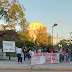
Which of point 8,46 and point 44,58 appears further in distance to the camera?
point 8,46

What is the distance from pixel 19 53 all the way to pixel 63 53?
489 cm

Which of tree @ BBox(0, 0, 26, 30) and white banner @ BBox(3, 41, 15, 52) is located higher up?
tree @ BBox(0, 0, 26, 30)

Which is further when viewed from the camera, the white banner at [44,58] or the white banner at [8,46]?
the white banner at [8,46]

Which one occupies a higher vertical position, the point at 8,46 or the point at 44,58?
the point at 8,46

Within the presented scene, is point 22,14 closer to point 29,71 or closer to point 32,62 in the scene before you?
point 32,62

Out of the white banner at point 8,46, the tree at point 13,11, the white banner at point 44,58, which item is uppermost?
the tree at point 13,11

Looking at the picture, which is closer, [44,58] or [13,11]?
[44,58]

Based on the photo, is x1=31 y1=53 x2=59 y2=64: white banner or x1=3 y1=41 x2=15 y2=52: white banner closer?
x1=31 y1=53 x2=59 y2=64: white banner

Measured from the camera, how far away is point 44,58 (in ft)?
53.1

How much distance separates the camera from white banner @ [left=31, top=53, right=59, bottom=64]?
15.7m

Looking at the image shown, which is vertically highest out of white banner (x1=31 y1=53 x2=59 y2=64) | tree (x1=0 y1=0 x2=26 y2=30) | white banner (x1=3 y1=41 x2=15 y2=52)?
tree (x1=0 y1=0 x2=26 y2=30)

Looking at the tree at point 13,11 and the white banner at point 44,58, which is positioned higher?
the tree at point 13,11

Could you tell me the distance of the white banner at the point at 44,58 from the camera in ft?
51.5

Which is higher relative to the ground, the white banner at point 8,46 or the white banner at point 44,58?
the white banner at point 8,46
